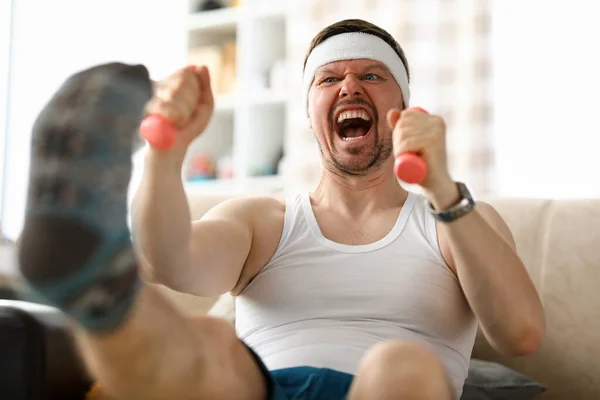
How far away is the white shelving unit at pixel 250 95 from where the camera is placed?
3521 millimetres

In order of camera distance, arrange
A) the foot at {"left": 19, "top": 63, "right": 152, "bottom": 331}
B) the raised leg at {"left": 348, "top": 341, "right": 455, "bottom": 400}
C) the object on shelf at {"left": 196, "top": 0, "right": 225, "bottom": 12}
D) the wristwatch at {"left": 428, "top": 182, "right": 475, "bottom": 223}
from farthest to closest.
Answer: the object on shelf at {"left": 196, "top": 0, "right": 225, "bottom": 12} < the wristwatch at {"left": 428, "top": 182, "right": 475, "bottom": 223} < the raised leg at {"left": 348, "top": 341, "right": 455, "bottom": 400} < the foot at {"left": 19, "top": 63, "right": 152, "bottom": 331}

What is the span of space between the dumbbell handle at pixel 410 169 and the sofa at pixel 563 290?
0.80 meters

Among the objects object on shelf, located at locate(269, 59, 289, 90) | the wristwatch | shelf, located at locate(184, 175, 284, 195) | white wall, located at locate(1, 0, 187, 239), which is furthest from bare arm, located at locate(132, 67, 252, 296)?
white wall, located at locate(1, 0, 187, 239)

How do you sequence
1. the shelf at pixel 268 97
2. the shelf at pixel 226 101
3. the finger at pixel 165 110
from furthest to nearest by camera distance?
the shelf at pixel 226 101 → the shelf at pixel 268 97 → the finger at pixel 165 110

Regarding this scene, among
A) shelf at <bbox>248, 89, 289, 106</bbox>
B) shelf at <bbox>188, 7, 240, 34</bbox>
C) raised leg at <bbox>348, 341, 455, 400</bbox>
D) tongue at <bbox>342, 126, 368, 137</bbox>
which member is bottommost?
raised leg at <bbox>348, 341, 455, 400</bbox>

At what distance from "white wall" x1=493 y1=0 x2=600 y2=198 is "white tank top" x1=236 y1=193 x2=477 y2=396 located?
166 centimetres

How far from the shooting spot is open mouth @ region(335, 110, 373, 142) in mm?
1416

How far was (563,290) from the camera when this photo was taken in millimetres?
1592

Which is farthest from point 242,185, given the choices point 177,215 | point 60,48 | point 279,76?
point 177,215

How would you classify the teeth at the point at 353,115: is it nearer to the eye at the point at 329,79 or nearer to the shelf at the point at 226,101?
the eye at the point at 329,79

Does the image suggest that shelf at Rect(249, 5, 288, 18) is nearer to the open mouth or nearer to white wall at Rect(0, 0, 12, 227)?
white wall at Rect(0, 0, 12, 227)

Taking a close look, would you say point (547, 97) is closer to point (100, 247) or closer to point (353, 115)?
point (353, 115)

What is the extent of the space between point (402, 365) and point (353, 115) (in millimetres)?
698

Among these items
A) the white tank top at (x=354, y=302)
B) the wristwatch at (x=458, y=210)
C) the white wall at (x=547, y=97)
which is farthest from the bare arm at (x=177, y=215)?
the white wall at (x=547, y=97)
